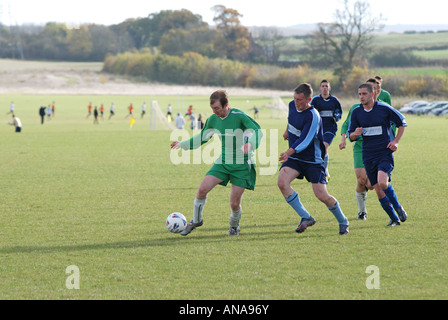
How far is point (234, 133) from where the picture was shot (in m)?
8.48

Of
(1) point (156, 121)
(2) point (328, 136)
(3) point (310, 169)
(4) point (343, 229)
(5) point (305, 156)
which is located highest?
(5) point (305, 156)

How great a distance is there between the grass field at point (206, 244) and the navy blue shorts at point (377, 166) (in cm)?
73

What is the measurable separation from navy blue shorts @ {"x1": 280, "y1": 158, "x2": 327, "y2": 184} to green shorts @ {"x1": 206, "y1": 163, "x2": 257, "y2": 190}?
54cm

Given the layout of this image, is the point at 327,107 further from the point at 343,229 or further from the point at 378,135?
the point at 343,229

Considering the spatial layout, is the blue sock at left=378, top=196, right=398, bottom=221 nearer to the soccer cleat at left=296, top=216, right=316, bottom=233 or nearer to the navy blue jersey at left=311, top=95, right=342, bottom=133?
the soccer cleat at left=296, top=216, right=316, bottom=233

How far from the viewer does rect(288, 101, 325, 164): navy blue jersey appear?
27.5 ft

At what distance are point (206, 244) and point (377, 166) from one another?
9.10 ft

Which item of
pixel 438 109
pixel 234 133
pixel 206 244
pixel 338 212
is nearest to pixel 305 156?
pixel 338 212

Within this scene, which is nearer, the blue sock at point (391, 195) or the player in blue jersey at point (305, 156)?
the player in blue jersey at point (305, 156)

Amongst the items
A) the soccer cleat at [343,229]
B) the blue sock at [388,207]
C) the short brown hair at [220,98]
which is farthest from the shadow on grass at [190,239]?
the short brown hair at [220,98]

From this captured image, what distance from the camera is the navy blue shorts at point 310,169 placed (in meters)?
8.54

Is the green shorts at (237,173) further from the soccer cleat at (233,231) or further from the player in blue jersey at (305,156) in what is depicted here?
the soccer cleat at (233,231)

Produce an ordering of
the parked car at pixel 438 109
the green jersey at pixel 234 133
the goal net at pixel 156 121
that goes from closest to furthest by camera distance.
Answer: the green jersey at pixel 234 133 → the goal net at pixel 156 121 → the parked car at pixel 438 109
